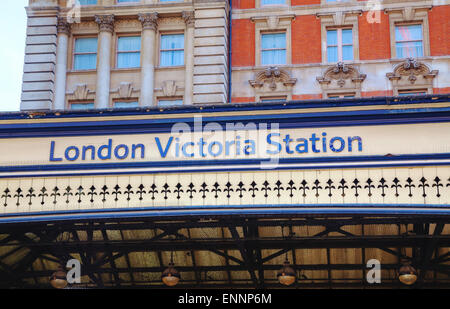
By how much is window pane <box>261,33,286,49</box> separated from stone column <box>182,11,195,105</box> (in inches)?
103

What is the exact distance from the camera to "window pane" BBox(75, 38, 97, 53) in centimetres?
3134

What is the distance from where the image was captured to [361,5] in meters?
29.9

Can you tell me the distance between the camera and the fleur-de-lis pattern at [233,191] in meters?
13.0

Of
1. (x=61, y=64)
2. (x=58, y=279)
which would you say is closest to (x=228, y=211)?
(x=58, y=279)

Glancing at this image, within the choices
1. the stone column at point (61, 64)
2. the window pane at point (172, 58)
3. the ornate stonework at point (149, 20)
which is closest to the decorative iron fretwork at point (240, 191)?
the stone column at point (61, 64)

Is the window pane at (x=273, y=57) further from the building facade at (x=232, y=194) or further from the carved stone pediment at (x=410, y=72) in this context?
the building facade at (x=232, y=194)

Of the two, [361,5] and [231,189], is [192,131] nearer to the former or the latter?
[231,189]

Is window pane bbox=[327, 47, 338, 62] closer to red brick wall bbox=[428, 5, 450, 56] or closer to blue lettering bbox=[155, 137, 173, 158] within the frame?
red brick wall bbox=[428, 5, 450, 56]

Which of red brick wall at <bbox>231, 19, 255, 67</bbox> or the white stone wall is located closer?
red brick wall at <bbox>231, 19, 255, 67</bbox>

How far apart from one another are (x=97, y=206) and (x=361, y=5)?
1877 cm

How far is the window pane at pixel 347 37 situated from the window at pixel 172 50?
5931 millimetres

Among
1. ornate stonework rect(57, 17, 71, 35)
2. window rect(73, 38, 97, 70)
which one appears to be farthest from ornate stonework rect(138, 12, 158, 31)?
ornate stonework rect(57, 17, 71, 35)
